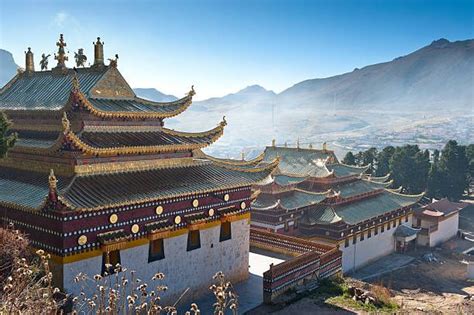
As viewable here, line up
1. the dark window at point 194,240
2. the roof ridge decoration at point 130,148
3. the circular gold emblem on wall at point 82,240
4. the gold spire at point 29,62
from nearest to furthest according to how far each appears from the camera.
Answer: the circular gold emblem on wall at point 82,240
the roof ridge decoration at point 130,148
the dark window at point 194,240
the gold spire at point 29,62

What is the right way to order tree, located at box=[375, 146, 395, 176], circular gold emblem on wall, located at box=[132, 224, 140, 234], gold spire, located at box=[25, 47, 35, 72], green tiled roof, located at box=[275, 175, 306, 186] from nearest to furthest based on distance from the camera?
circular gold emblem on wall, located at box=[132, 224, 140, 234] < gold spire, located at box=[25, 47, 35, 72] < green tiled roof, located at box=[275, 175, 306, 186] < tree, located at box=[375, 146, 395, 176]

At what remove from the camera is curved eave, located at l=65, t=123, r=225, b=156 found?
14.4 m

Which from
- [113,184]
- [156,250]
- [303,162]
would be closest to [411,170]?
[303,162]

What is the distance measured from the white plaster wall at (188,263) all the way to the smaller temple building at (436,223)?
2422 cm

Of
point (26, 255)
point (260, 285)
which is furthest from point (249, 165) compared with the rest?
point (26, 255)

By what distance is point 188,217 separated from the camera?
17047 mm

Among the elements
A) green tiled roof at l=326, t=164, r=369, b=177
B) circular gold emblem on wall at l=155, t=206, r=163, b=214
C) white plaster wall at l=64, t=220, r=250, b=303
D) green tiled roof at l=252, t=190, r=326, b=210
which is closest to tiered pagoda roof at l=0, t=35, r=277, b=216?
circular gold emblem on wall at l=155, t=206, r=163, b=214

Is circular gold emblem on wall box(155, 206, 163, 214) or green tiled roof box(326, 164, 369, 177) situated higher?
circular gold emblem on wall box(155, 206, 163, 214)

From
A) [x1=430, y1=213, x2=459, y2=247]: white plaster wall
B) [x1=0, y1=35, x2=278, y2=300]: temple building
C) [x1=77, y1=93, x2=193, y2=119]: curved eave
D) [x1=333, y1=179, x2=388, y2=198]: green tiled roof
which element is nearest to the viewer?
[x1=0, y1=35, x2=278, y2=300]: temple building

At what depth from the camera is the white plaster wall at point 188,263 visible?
567 inches

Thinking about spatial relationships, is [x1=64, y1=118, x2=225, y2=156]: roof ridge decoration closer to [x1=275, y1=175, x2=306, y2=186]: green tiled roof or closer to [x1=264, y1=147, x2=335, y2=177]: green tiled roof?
[x1=275, y1=175, x2=306, y2=186]: green tiled roof

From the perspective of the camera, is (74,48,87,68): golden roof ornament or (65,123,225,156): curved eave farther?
(74,48,87,68): golden roof ornament

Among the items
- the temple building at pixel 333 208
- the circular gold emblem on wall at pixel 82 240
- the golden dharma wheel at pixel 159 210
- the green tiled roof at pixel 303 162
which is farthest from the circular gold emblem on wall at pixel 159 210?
the green tiled roof at pixel 303 162

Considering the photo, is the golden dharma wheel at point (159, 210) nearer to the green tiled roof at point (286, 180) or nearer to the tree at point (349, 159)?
the green tiled roof at point (286, 180)
